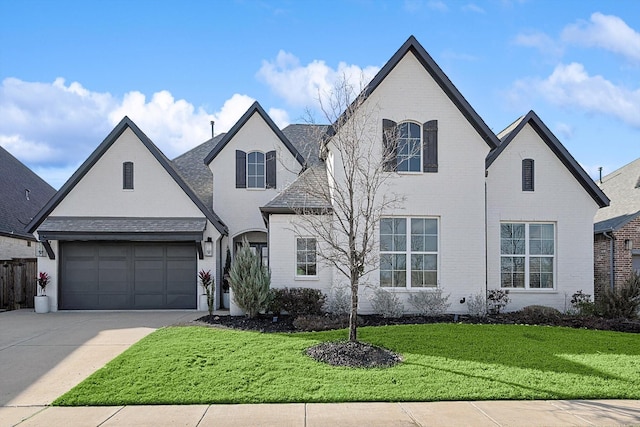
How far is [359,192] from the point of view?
49.5 feet

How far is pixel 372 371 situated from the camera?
8.74 meters

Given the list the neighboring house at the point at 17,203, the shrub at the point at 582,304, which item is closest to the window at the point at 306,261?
the shrub at the point at 582,304

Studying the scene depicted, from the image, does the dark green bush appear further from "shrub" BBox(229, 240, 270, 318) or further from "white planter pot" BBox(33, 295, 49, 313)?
"white planter pot" BBox(33, 295, 49, 313)

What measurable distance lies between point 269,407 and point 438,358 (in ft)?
12.4

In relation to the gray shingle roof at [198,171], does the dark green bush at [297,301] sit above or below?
below

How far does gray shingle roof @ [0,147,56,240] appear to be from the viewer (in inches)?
902

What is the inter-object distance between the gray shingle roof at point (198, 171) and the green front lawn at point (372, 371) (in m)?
9.34

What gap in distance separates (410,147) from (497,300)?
5.36m

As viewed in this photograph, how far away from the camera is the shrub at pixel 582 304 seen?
15164mm

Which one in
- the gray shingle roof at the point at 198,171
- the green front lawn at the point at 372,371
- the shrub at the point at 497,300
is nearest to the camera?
the green front lawn at the point at 372,371

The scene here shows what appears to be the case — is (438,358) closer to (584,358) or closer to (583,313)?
(584,358)

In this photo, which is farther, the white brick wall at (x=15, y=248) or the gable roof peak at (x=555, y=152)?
the white brick wall at (x=15, y=248)

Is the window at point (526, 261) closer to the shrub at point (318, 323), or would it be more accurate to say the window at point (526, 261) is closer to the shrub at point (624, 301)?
the shrub at point (624, 301)

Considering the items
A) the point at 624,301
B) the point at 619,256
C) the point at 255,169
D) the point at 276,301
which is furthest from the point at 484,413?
the point at 619,256
